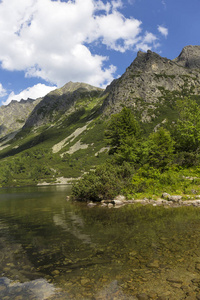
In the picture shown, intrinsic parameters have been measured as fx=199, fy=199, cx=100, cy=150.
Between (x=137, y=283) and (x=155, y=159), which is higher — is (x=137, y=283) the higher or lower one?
the lower one

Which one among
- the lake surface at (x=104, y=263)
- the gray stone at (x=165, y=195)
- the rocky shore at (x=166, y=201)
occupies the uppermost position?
the lake surface at (x=104, y=263)

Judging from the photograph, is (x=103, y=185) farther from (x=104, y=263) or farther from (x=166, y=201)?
(x=104, y=263)

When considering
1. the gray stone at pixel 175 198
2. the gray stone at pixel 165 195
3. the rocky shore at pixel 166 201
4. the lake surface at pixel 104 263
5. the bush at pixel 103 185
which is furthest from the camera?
the bush at pixel 103 185

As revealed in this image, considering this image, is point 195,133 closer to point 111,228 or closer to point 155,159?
point 155,159

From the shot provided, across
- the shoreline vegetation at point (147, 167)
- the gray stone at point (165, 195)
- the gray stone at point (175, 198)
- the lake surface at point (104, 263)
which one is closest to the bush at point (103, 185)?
the shoreline vegetation at point (147, 167)

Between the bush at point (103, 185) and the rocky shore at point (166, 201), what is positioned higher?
the bush at point (103, 185)

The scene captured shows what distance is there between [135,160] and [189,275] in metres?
32.9

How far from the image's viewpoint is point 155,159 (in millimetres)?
38062

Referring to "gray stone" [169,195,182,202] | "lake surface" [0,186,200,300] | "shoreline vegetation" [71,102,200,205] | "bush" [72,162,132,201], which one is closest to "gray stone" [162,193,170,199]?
"gray stone" [169,195,182,202]

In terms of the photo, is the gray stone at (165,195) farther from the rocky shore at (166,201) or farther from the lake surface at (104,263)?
the lake surface at (104,263)

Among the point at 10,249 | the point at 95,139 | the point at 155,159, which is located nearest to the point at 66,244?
the point at 10,249

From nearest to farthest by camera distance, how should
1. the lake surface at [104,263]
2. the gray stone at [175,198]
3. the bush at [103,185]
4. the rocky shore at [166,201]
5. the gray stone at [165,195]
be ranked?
the lake surface at [104,263], the rocky shore at [166,201], the gray stone at [175,198], the gray stone at [165,195], the bush at [103,185]

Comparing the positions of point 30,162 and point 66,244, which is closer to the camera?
point 66,244

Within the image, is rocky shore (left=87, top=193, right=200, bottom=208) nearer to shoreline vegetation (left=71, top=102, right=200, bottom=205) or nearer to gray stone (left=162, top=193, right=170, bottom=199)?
gray stone (left=162, top=193, right=170, bottom=199)
